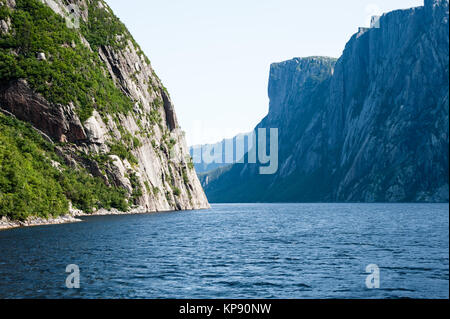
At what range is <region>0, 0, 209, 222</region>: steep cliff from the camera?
119m

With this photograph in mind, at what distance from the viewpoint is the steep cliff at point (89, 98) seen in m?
119

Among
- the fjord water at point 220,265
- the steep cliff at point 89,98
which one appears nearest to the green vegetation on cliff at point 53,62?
the steep cliff at point 89,98

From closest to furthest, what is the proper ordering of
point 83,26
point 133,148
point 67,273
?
point 67,273, point 133,148, point 83,26

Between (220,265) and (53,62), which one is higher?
(53,62)

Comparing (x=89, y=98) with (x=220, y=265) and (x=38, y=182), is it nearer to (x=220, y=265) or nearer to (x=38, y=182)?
(x=38, y=182)

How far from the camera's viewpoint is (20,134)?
109 metres

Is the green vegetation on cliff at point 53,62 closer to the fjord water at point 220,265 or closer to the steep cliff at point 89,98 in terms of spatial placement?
the steep cliff at point 89,98

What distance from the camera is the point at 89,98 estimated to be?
133125mm

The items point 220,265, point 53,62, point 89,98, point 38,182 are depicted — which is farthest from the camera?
point 89,98

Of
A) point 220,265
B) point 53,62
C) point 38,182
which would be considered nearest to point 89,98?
point 53,62
